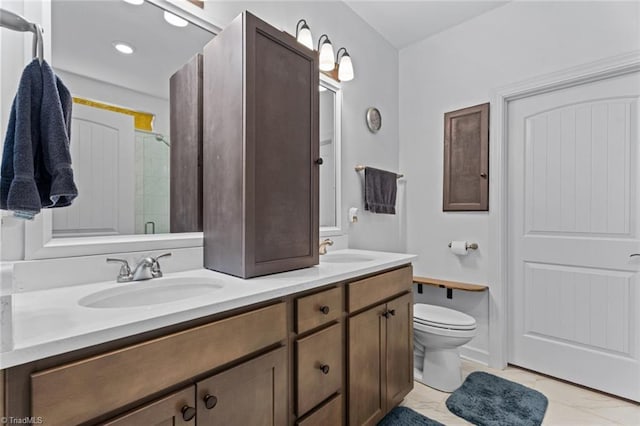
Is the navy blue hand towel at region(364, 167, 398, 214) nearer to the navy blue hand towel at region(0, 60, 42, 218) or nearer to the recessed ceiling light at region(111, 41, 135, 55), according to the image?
the recessed ceiling light at region(111, 41, 135, 55)

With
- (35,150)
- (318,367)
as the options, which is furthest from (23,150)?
(318,367)

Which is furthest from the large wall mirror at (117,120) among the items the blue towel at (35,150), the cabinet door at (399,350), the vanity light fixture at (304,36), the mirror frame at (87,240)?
the cabinet door at (399,350)

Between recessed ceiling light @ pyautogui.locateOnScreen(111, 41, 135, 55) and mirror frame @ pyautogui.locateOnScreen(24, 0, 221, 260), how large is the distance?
209mm

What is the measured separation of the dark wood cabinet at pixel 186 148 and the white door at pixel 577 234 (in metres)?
2.23

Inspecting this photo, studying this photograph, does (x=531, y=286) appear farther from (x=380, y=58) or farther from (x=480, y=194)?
(x=380, y=58)

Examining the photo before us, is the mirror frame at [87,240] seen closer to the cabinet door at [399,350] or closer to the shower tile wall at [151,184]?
the shower tile wall at [151,184]

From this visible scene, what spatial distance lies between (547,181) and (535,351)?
124cm

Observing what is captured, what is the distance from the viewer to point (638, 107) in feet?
6.26

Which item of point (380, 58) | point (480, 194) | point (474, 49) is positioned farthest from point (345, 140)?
point (474, 49)

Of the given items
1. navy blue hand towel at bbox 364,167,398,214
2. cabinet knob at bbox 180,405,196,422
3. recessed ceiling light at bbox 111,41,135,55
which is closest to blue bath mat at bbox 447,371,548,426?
navy blue hand towel at bbox 364,167,398,214

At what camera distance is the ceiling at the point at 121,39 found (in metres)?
1.15

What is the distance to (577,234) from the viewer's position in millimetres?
2119

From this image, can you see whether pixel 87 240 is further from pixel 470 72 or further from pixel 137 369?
pixel 470 72

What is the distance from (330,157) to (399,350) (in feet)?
4.35
